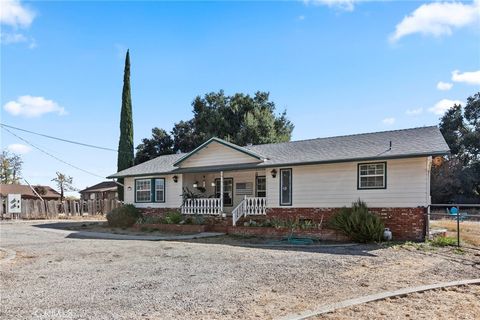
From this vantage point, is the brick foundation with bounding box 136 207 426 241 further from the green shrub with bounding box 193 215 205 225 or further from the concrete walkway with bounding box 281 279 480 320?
the concrete walkway with bounding box 281 279 480 320

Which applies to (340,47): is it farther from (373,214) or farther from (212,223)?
(212,223)

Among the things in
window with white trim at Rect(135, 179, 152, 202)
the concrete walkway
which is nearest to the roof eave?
window with white trim at Rect(135, 179, 152, 202)

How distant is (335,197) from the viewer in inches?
619

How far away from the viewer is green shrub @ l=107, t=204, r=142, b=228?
21.1 meters

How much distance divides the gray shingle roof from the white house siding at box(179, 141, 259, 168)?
1.57 ft

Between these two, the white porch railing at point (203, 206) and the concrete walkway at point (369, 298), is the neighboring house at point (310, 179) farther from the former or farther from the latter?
the concrete walkway at point (369, 298)

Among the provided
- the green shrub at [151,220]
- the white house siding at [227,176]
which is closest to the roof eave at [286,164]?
the white house siding at [227,176]

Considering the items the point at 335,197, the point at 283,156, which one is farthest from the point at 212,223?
the point at 335,197

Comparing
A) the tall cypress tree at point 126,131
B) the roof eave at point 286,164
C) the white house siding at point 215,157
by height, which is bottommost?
the roof eave at point 286,164

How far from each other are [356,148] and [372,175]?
1.59 m

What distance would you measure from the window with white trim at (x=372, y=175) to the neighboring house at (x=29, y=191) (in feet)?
149

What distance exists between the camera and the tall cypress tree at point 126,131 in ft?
103

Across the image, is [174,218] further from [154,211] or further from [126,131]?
[126,131]

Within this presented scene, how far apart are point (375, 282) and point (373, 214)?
6963mm
